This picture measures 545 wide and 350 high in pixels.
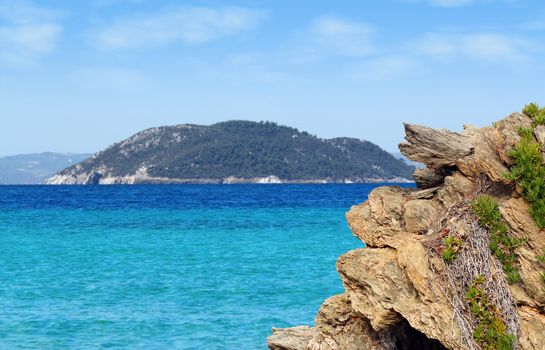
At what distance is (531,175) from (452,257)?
2014mm

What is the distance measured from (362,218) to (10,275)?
2371 cm

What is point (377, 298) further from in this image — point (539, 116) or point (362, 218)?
point (539, 116)

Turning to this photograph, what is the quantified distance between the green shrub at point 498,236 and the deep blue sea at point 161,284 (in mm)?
9402

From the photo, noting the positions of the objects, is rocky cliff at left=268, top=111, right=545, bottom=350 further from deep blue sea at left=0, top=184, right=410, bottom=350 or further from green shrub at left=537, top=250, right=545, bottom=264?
deep blue sea at left=0, top=184, right=410, bottom=350

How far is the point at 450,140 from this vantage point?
42.8 ft

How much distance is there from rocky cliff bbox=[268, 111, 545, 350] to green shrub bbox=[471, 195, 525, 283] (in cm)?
2

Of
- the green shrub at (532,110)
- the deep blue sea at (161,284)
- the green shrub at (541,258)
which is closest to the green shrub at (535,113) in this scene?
the green shrub at (532,110)

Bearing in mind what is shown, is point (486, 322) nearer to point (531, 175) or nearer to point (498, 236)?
point (498, 236)

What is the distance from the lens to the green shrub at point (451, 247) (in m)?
11.7

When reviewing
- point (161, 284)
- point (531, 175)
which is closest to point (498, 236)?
point (531, 175)

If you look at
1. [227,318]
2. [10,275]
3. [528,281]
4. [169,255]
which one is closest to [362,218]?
[528,281]

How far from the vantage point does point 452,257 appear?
11.7 m

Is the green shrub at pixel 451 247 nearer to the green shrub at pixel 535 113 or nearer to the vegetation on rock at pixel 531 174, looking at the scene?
the vegetation on rock at pixel 531 174

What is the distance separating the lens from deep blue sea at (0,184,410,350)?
20469 millimetres
